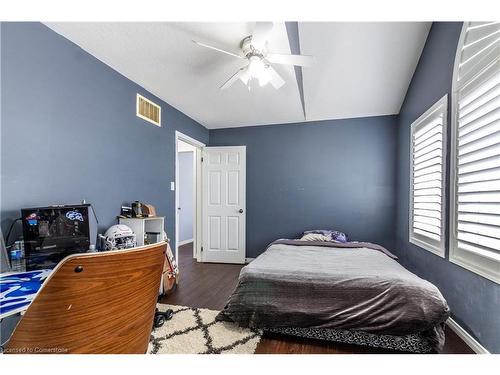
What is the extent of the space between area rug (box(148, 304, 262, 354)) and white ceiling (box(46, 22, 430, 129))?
2514 millimetres

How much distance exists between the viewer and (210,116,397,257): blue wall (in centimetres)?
384

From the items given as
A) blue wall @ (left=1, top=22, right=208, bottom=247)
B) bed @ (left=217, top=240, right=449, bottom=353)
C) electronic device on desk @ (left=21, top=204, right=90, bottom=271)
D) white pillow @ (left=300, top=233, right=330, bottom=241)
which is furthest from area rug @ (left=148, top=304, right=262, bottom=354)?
white pillow @ (left=300, top=233, right=330, bottom=241)

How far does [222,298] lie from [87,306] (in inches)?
84.5

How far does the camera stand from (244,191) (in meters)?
4.31

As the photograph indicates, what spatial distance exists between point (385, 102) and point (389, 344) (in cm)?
324

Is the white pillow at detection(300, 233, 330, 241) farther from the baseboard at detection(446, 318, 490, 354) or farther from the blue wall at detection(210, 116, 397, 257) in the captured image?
the baseboard at detection(446, 318, 490, 354)

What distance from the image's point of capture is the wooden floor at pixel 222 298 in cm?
175

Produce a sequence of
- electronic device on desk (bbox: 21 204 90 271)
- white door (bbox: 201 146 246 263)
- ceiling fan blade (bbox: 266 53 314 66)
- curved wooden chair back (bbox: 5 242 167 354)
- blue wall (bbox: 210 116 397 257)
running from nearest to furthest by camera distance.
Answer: curved wooden chair back (bbox: 5 242 167 354) → electronic device on desk (bbox: 21 204 90 271) → ceiling fan blade (bbox: 266 53 314 66) → blue wall (bbox: 210 116 397 257) → white door (bbox: 201 146 246 263)

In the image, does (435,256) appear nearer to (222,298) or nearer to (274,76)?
(222,298)
